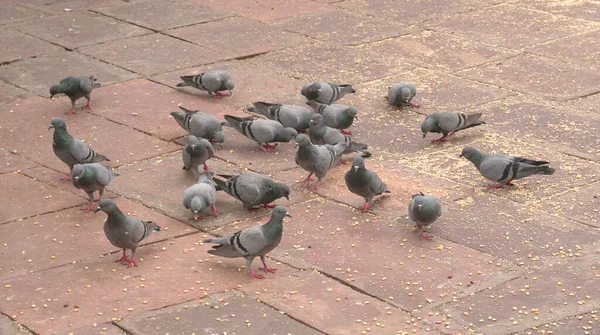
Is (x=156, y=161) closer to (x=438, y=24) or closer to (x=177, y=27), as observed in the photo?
(x=177, y=27)

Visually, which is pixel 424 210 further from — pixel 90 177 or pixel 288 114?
pixel 90 177

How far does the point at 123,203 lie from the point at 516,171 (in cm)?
312

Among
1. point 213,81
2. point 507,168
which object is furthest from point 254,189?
point 213,81

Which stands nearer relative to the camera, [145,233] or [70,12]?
[145,233]

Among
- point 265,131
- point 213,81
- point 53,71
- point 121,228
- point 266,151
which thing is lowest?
point 53,71

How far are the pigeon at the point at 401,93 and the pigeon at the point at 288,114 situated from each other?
1038 millimetres

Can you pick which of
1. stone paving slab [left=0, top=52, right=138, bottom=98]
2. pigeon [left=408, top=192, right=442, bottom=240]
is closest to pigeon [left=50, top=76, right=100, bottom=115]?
stone paving slab [left=0, top=52, right=138, bottom=98]

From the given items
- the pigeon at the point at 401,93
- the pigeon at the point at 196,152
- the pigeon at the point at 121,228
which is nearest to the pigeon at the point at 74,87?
the pigeon at the point at 196,152

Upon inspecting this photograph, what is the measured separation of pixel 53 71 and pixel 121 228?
15.8 ft

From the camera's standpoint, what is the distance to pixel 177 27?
12969 millimetres

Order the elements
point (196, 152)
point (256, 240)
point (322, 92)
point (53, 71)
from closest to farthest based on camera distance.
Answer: point (256, 240) → point (196, 152) → point (322, 92) → point (53, 71)

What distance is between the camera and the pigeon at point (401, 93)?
33.1 feet

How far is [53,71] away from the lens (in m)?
11.4

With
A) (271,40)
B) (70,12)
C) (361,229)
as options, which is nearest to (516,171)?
(361,229)
